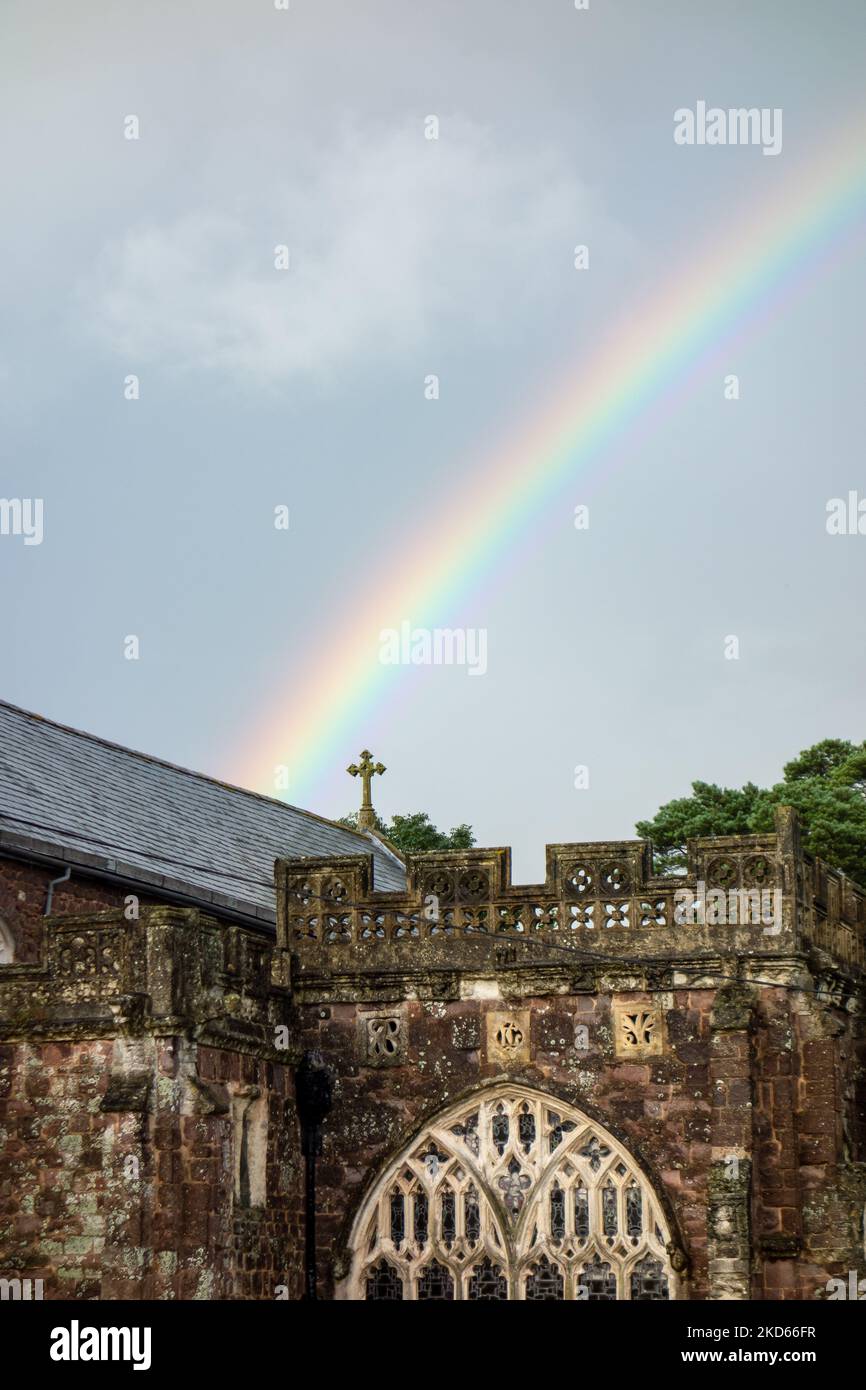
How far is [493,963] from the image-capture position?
26.0 meters

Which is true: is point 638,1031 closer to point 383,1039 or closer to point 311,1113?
point 383,1039

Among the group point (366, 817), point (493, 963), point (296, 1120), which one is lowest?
point (296, 1120)

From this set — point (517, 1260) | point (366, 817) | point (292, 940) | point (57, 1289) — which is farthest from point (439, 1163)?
point (366, 817)

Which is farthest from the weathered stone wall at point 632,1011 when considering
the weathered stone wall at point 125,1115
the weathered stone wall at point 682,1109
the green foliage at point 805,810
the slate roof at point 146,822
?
the green foliage at point 805,810

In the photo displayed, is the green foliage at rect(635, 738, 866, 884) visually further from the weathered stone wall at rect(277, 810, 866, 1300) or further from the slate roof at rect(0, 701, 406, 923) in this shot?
the weathered stone wall at rect(277, 810, 866, 1300)

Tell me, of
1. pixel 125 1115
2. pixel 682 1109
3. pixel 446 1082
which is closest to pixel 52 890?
pixel 125 1115

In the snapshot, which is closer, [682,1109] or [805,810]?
[682,1109]

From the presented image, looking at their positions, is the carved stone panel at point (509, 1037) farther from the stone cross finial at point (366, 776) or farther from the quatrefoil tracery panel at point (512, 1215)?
the stone cross finial at point (366, 776)

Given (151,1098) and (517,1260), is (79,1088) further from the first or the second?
(517,1260)

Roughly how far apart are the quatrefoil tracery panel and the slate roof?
4850 mm

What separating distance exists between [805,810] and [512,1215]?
26.2m

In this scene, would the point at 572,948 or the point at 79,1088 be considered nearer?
the point at 79,1088

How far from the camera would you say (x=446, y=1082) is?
85.2ft

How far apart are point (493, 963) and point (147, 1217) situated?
16.6 feet
